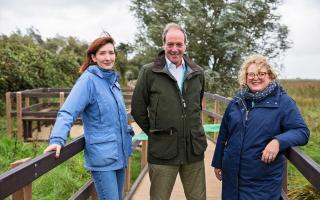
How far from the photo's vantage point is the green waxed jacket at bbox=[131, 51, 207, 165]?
3.33m

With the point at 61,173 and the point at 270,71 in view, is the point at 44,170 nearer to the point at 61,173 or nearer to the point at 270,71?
the point at 270,71

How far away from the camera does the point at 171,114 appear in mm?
3324

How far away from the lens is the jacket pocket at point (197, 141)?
3389 millimetres

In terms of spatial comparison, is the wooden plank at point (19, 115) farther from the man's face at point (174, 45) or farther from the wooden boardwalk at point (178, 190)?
the man's face at point (174, 45)

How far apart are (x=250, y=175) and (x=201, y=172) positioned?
690 millimetres

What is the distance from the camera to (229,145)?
3076 mm

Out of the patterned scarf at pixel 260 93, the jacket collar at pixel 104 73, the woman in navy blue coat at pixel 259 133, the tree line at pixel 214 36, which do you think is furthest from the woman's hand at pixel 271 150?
the tree line at pixel 214 36

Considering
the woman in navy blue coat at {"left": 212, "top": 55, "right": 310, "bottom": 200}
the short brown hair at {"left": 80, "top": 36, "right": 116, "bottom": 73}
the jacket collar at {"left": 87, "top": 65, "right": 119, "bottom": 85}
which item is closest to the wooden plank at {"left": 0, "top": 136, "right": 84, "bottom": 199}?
the jacket collar at {"left": 87, "top": 65, "right": 119, "bottom": 85}

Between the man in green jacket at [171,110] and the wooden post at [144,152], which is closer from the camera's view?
the man in green jacket at [171,110]

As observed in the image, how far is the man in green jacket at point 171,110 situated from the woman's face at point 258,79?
1.81ft

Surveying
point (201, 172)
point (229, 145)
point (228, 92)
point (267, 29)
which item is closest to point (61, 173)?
point (201, 172)

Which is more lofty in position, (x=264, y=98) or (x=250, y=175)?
(x=264, y=98)

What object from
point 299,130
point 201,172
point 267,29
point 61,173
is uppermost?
point 267,29

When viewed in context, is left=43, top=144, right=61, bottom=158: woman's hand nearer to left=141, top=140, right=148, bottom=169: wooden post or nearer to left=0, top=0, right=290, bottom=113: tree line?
left=141, top=140, right=148, bottom=169: wooden post
